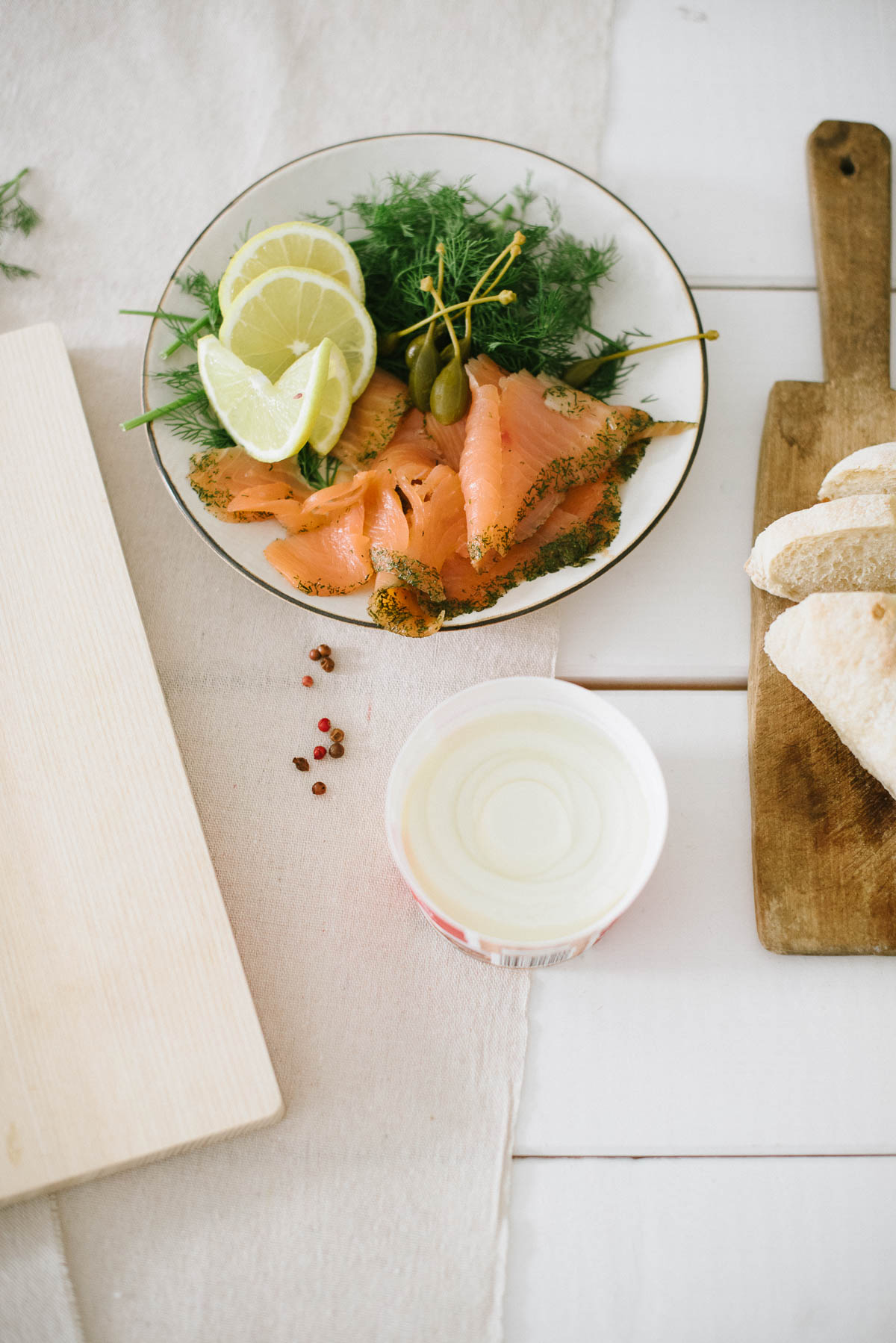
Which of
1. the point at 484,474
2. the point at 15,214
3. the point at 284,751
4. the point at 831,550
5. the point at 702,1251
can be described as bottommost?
the point at 702,1251

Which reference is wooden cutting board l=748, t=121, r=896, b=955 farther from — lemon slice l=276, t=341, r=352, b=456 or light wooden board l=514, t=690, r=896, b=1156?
lemon slice l=276, t=341, r=352, b=456

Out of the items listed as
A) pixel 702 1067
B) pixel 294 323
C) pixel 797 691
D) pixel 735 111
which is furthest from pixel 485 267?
pixel 702 1067

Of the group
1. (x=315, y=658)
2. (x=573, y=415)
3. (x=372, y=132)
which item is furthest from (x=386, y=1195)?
(x=372, y=132)

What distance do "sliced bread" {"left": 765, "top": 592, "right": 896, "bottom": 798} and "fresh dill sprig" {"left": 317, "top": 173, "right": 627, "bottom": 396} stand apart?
0.38 meters

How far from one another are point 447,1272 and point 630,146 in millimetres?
1410

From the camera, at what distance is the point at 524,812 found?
3.02 feet

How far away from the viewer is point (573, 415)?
3.39ft

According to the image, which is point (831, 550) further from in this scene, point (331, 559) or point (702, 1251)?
point (702, 1251)

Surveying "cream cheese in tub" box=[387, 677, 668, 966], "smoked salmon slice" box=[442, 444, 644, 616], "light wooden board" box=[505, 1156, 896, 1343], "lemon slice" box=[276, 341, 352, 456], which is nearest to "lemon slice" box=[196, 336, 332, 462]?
"lemon slice" box=[276, 341, 352, 456]

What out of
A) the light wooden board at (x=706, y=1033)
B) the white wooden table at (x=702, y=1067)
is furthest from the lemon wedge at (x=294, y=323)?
the light wooden board at (x=706, y=1033)

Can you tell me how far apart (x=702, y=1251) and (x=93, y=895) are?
74cm

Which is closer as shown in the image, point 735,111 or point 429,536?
point 429,536

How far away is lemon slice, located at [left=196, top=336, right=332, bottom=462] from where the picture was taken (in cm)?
101

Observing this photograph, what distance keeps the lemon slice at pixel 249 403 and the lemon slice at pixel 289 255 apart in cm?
7
